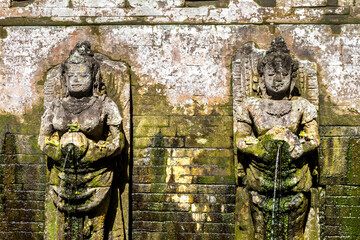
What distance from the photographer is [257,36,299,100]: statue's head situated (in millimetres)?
5207

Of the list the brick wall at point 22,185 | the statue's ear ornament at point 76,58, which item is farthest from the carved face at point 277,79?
the brick wall at point 22,185

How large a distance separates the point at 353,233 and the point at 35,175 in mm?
4541

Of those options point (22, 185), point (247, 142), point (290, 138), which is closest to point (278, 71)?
point (290, 138)

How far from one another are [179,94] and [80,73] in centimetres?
145

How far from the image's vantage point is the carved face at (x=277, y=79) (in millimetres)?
5203

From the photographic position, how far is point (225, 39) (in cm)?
600

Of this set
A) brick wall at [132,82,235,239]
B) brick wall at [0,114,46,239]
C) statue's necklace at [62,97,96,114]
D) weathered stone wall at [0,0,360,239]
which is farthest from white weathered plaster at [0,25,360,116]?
statue's necklace at [62,97,96,114]

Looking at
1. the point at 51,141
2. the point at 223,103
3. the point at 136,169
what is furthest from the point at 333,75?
the point at 51,141

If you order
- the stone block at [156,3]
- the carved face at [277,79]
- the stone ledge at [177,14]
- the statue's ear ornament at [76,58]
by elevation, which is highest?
the stone block at [156,3]

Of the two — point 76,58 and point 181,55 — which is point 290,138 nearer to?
point 181,55

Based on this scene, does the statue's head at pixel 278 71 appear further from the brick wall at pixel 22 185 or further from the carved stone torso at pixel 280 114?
the brick wall at pixel 22 185

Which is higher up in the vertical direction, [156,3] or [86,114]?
[156,3]

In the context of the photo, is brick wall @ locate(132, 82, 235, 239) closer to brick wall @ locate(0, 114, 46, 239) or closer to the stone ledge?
the stone ledge

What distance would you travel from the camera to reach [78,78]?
529cm
